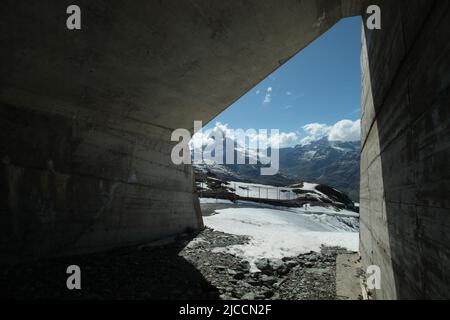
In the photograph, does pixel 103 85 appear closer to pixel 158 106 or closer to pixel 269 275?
pixel 158 106

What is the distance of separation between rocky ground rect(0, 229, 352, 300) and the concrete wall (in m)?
2.27

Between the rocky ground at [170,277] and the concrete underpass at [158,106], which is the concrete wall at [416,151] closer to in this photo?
the concrete underpass at [158,106]

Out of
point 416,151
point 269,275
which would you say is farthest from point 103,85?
point 416,151

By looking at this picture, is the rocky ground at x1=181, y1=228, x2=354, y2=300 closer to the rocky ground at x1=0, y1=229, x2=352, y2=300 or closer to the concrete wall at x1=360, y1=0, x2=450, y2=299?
the rocky ground at x1=0, y1=229, x2=352, y2=300

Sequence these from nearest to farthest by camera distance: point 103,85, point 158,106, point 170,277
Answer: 1. point 170,277
2. point 103,85
3. point 158,106

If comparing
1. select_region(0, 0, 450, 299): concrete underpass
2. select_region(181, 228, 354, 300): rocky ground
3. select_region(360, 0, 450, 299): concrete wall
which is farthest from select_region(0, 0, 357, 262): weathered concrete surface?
select_region(360, 0, 450, 299): concrete wall

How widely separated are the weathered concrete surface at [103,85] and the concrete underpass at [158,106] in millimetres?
26

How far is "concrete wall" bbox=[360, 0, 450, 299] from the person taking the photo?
1790 millimetres

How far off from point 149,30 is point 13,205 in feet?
13.0

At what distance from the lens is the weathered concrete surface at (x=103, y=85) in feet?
14.4

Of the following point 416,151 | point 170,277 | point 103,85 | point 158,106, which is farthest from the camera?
point 158,106

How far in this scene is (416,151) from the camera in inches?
91.0

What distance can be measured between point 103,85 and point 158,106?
5.72 ft
